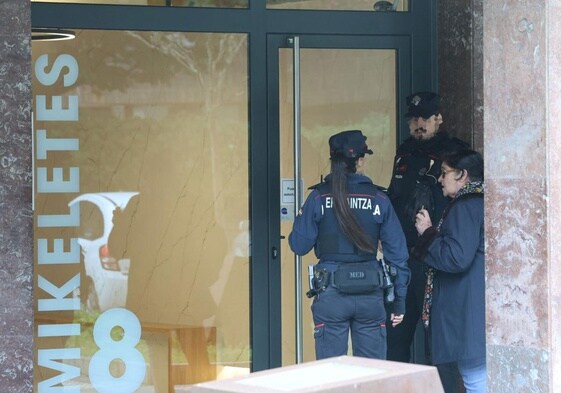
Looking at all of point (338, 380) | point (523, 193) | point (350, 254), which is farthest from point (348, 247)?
point (338, 380)

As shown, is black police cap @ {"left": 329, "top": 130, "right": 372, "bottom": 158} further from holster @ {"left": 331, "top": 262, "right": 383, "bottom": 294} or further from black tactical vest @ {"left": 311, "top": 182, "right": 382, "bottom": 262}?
holster @ {"left": 331, "top": 262, "right": 383, "bottom": 294}

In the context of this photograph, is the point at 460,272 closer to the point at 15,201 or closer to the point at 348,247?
the point at 348,247

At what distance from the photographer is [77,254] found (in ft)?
23.5

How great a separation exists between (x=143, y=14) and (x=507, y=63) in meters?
2.75

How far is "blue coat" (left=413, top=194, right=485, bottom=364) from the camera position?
235 inches

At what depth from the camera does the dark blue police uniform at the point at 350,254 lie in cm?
626

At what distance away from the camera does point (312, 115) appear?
24.5 ft

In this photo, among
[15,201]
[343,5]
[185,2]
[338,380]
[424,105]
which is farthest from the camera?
[343,5]

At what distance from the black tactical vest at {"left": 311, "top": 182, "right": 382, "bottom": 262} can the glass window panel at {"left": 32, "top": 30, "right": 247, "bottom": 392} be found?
1.20 metres

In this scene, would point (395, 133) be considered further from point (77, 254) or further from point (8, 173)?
point (8, 173)

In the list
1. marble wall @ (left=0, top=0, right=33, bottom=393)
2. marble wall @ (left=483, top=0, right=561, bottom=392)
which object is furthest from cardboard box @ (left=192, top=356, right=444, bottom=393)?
marble wall @ (left=0, top=0, right=33, bottom=393)

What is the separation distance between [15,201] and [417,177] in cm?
233

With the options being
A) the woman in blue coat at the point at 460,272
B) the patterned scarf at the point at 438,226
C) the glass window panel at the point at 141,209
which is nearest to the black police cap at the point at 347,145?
the woman in blue coat at the point at 460,272

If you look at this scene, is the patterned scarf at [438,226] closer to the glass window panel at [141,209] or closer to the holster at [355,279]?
A: the holster at [355,279]
